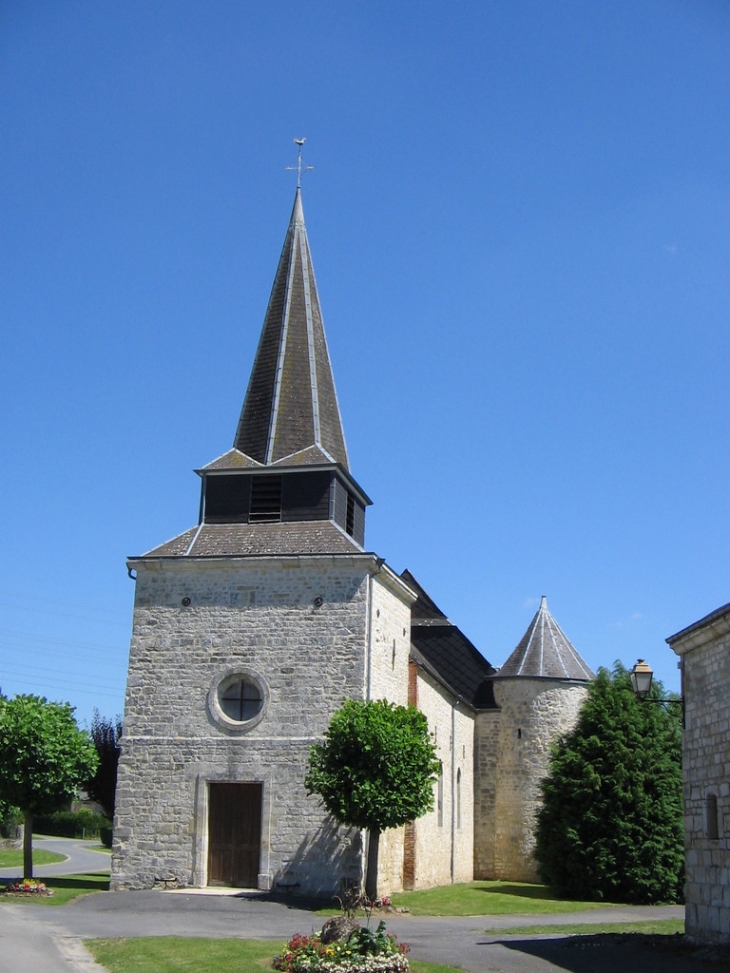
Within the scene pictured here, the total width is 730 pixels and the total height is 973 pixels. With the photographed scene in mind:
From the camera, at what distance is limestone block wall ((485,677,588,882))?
3014cm

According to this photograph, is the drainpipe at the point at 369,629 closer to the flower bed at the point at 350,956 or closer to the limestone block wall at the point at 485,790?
the flower bed at the point at 350,956

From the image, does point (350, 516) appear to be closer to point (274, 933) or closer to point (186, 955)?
point (274, 933)

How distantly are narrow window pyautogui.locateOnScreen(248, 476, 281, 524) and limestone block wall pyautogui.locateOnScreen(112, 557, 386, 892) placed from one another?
1.60 meters

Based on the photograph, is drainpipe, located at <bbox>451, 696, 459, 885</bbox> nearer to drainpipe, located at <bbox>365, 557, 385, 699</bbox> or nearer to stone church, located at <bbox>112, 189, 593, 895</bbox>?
stone church, located at <bbox>112, 189, 593, 895</bbox>

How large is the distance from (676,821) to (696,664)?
479 inches

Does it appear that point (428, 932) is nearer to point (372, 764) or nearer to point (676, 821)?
point (372, 764)

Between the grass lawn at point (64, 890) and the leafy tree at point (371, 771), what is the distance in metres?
4.95

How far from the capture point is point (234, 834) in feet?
71.4

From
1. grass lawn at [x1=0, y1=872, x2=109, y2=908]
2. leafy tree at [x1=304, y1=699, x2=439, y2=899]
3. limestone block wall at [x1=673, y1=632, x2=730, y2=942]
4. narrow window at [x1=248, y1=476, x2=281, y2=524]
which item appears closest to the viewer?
limestone block wall at [x1=673, y1=632, x2=730, y2=942]

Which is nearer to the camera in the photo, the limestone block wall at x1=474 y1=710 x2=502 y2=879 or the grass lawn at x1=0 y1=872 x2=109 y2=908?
the grass lawn at x1=0 y1=872 x2=109 y2=908

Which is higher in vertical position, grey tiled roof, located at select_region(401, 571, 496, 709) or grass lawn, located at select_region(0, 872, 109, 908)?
grey tiled roof, located at select_region(401, 571, 496, 709)

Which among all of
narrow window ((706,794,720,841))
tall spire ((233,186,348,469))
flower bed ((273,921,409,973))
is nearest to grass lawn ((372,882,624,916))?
narrow window ((706,794,720,841))

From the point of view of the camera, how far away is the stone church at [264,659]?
21531mm

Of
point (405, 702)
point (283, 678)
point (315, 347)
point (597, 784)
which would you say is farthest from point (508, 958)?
point (315, 347)
